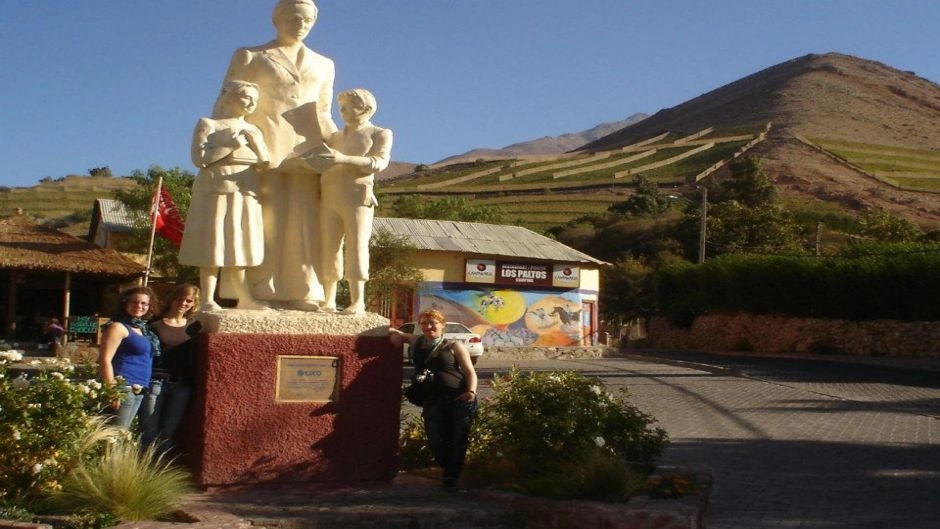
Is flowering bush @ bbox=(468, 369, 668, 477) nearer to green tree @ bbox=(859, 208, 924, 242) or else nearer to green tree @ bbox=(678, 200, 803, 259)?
green tree @ bbox=(678, 200, 803, 259)

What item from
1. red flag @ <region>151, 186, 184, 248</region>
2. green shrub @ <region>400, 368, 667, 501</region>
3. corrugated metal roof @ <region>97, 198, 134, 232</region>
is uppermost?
corrugated metal roof @ <region>97, 198, 134, 232</region>

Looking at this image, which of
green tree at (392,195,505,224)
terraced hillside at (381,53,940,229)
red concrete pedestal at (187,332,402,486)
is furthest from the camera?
terraced hillside at (381,53,940,229)

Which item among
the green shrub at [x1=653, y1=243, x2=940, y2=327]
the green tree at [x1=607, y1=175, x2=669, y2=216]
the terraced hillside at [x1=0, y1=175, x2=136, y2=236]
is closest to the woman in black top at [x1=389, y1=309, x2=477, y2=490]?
the green shrub at [x1=653, y1=243, x2=940, y2=327]

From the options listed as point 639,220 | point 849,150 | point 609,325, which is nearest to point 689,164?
point 849,150

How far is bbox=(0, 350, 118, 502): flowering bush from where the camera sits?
5.32 metres

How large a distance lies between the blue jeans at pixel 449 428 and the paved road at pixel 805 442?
5.50 ft

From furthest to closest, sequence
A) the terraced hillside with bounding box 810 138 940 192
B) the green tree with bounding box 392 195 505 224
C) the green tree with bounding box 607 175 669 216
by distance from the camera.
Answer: the terraced hillside with bounding box 810 138 940 192
the green tree with bounding box 607 175 669 216
the green tree with bounding box 392 195 505 224

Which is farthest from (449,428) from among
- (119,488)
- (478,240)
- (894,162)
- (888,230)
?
(894,162)

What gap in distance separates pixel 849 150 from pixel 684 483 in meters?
102

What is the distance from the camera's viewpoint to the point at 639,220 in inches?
2309

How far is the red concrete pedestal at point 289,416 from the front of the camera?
20.0 ft

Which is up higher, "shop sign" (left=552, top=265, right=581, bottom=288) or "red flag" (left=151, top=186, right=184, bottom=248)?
"red flag" (left=151, top=186, right=184, bottom=248)

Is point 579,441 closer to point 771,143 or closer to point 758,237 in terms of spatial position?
point 758,237

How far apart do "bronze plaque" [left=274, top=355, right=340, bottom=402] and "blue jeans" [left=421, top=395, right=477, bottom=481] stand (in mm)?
638
